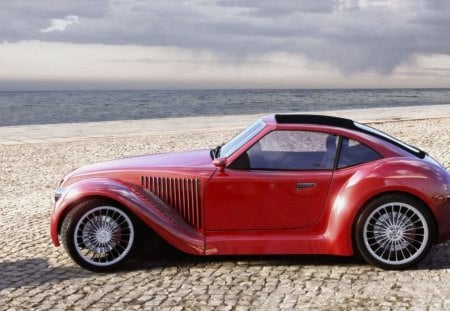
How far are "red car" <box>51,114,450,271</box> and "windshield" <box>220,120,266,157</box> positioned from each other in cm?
8

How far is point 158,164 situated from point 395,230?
7.14ft

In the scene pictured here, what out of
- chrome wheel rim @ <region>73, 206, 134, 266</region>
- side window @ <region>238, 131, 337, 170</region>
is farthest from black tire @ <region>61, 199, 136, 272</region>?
side window @ <region>238, 131, 337, 170</region>

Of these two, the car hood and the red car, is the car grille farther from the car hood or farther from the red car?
the car hood

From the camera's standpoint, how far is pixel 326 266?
5.55 m

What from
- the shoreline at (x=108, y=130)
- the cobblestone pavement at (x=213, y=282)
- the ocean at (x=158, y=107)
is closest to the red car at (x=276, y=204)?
the cobblestone pavement at (x=213, y=282)

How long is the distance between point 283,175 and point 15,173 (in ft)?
27.7

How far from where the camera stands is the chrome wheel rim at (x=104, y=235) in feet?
17.6

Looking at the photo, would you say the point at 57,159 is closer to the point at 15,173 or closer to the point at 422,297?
the point at 15,173

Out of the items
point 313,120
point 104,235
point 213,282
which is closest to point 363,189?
point 313,120

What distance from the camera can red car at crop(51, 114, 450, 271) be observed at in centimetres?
525

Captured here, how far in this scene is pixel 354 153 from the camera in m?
5.44

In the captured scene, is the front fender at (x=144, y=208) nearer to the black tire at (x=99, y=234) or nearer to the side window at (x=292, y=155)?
the black tire at (x=99, y=234)

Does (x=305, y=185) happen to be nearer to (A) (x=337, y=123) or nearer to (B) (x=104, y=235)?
(A) (x=337, y=123)

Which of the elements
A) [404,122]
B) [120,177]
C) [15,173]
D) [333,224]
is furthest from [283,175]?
[404,122]
